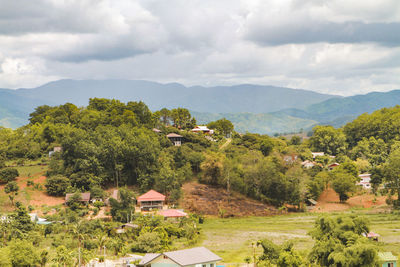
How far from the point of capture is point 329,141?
90312mm

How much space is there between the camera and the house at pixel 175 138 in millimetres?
69000

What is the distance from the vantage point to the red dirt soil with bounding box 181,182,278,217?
53966 mm

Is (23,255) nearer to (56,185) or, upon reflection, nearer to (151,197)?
(151,197)

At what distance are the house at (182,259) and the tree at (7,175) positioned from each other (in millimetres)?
30912

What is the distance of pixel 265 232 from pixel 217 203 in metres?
13.0

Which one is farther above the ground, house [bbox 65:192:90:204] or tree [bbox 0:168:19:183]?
tree [bbox 0:168:19:183]

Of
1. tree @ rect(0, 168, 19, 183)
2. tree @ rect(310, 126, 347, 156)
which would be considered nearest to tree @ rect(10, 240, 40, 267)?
tree @ rect(0, 168, 19, 183)

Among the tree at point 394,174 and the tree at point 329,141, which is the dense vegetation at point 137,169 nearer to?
the tree at point 394,174

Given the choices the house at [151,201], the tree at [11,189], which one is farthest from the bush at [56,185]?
the house at [151,201]

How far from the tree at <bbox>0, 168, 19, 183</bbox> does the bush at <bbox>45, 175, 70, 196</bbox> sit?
16.1 feet

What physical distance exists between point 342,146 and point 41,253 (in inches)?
2770

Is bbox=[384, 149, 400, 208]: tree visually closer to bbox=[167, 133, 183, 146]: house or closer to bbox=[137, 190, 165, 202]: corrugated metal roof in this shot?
bbox=[137, 190, 165, 202]: corrugated metal roof

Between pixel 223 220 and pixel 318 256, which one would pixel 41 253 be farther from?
pixel 223 220

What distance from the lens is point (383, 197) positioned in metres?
60.7
